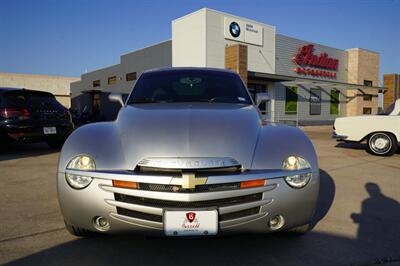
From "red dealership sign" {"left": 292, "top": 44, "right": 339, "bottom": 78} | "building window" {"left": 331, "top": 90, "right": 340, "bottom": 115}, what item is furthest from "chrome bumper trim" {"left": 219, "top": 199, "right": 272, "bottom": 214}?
"building window" {"left": 331, "top": 90, "right": 340, "bottom": 115}

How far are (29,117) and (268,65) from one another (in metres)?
15.2

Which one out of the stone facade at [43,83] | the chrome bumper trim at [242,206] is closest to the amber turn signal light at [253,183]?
the chrome bumper trim at [242,206]

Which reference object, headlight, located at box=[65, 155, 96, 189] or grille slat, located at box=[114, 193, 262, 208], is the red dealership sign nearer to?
grille slat, located at box=[114, 193, 262, 208]

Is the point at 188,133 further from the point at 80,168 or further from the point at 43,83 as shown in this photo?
the point at 43,83

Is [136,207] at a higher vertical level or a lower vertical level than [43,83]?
lower

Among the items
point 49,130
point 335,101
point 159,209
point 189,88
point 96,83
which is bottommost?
point 159,209

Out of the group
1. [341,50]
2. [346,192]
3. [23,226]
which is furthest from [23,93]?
[341,50]

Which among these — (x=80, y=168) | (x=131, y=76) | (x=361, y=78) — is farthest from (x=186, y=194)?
(x=361, y=78)

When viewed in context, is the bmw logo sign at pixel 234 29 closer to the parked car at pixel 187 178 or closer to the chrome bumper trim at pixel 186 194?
the parked car at pixel 187 178

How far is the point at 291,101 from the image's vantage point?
2159cm

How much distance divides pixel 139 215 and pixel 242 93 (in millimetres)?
1990

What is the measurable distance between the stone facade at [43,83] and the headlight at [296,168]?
4384cm

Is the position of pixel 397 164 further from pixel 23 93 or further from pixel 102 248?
pixel 23 93

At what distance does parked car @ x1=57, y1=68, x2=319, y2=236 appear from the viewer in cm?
200
